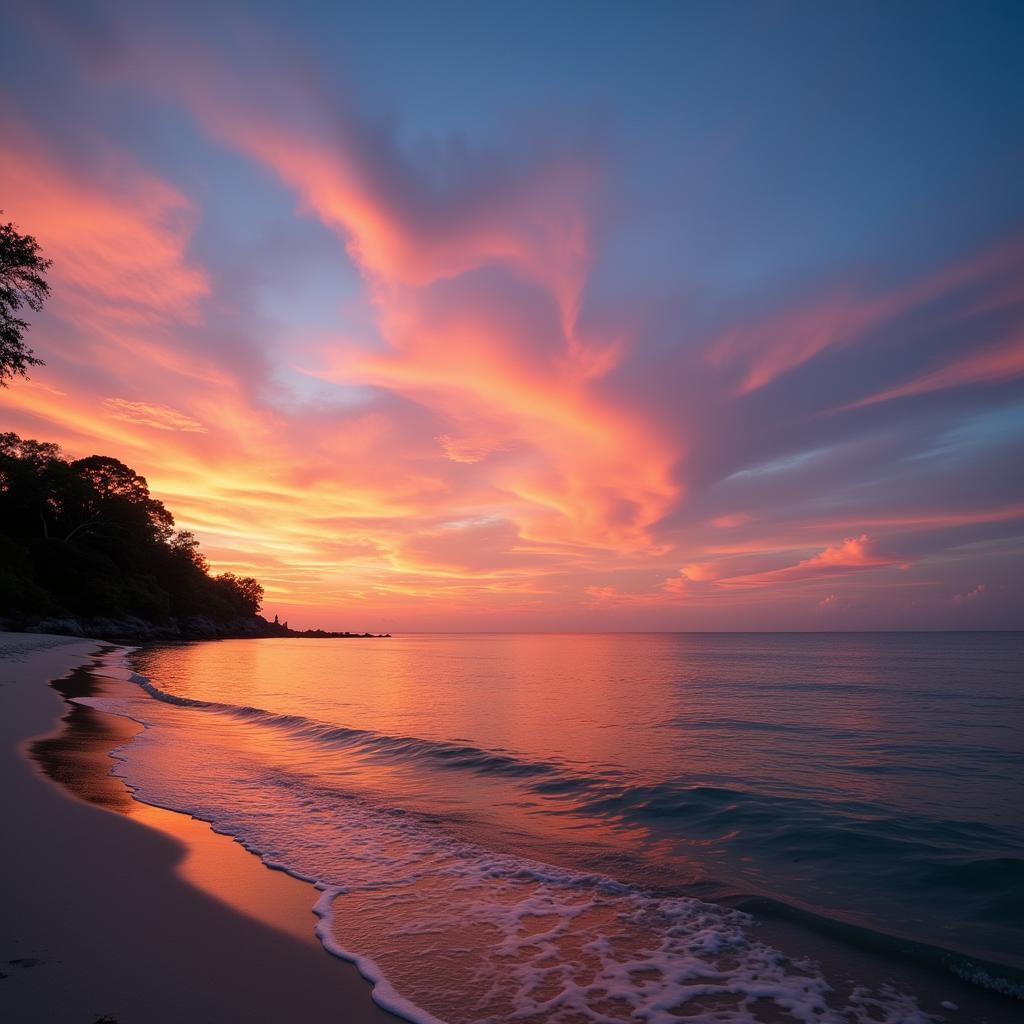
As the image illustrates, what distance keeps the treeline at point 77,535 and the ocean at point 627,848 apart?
6607cm

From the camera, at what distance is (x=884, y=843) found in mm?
9344

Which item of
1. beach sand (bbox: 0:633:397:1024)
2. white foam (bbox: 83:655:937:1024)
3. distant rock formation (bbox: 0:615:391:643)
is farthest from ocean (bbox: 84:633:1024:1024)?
distant rock formation (bbox: 0:615:391:643)

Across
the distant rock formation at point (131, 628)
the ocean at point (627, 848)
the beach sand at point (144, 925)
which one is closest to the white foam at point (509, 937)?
the ocean at point (627, 848)

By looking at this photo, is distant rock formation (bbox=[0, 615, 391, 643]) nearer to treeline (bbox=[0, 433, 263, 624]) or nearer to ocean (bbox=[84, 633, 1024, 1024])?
treeline (bbox=[0, 433, 263, 624])

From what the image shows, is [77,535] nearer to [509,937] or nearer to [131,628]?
[131,628]

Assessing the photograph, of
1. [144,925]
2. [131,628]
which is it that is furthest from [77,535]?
[144,925]

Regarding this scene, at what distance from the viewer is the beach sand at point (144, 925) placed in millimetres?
4117

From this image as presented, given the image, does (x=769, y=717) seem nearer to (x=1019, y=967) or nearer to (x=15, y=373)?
(x=1019, y=967)

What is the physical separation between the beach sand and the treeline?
2799 inches

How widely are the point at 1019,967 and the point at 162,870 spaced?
9139mm

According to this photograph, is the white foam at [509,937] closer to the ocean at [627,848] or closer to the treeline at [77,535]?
the ocean at [627,848]

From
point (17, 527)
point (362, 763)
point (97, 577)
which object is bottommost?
point (362, 763)

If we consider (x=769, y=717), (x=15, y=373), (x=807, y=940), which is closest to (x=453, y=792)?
(x=807, y=940)

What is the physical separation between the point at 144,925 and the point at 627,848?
6.57m
